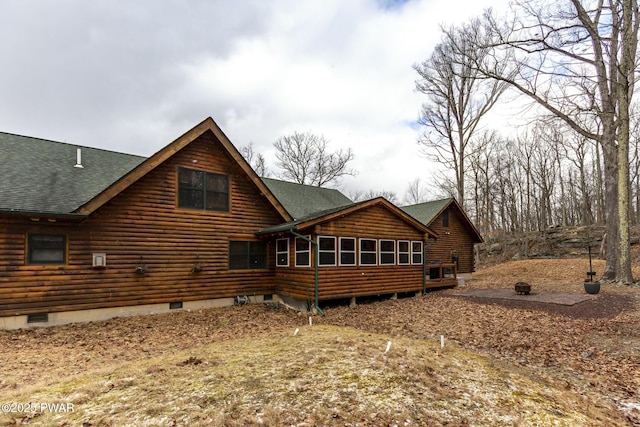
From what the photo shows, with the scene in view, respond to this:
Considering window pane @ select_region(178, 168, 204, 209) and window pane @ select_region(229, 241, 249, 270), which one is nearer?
window pane @ select_region(178, 168, 204, 209)

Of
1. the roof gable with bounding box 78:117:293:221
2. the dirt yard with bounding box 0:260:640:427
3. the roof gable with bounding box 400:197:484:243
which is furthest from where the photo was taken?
the roof gable with bounding box 400:197:484:243

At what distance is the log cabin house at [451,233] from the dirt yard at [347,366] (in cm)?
1030

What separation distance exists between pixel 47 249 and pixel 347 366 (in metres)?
8.65

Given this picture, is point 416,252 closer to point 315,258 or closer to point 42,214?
point 315,258

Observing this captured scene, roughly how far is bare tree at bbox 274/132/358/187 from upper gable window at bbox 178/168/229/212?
22715 mm

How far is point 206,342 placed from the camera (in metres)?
7.21

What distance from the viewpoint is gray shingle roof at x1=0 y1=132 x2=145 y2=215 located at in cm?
857

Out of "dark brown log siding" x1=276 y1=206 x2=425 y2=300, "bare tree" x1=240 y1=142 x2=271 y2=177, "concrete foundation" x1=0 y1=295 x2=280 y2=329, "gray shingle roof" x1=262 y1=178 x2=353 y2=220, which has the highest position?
"bare tree" x1=240 y1=142 x2=271 y2=177

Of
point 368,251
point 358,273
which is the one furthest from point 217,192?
point 368,251

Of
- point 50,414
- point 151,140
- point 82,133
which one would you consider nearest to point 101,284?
point 50,414

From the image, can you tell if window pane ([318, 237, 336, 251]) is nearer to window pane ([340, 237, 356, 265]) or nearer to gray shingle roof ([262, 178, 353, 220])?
window pane ([340, 237, 356, 265])

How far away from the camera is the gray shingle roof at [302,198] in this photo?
16.0m

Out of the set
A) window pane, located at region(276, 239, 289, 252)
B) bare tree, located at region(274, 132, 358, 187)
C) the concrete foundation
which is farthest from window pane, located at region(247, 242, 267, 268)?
bare tree, located at region(274, 132, 358, 187)

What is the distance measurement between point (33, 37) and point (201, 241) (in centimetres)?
1080
